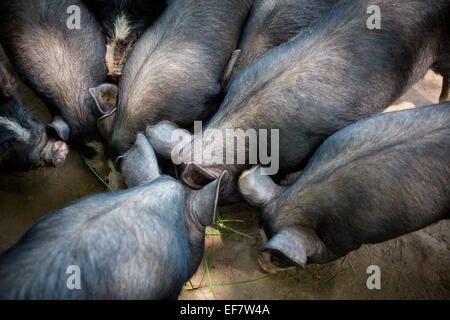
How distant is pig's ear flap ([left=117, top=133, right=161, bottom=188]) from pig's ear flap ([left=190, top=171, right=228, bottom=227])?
1.25ft

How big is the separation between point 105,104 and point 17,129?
735 millimetres

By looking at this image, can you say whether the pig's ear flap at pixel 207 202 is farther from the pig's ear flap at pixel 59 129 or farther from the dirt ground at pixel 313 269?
the pig's ear flap at pixel 59 129

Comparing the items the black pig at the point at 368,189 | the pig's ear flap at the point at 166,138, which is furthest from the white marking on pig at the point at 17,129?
the black pig at the point at 368,189

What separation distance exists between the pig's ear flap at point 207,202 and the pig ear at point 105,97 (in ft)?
3.73

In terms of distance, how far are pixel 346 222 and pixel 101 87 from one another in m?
2.29

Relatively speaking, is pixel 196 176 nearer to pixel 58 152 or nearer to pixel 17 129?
pixel 58 152

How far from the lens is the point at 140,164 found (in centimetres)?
242

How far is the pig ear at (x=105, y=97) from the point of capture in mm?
2724

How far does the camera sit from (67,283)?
1.60m

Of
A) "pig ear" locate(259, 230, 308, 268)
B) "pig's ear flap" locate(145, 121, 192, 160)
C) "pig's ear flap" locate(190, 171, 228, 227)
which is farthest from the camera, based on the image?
"pig's ear flap" locate(145, 121, 192, 160)

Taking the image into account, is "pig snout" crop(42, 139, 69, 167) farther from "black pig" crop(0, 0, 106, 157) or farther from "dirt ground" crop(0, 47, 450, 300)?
"dirt ground" crop(0, 47, 450, 300)

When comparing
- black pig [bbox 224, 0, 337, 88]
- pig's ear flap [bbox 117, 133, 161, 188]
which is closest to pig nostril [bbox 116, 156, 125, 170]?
pig's ear flap [bbox 117, 133, 161, 188]

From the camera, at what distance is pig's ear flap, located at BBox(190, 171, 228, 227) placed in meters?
2.14
